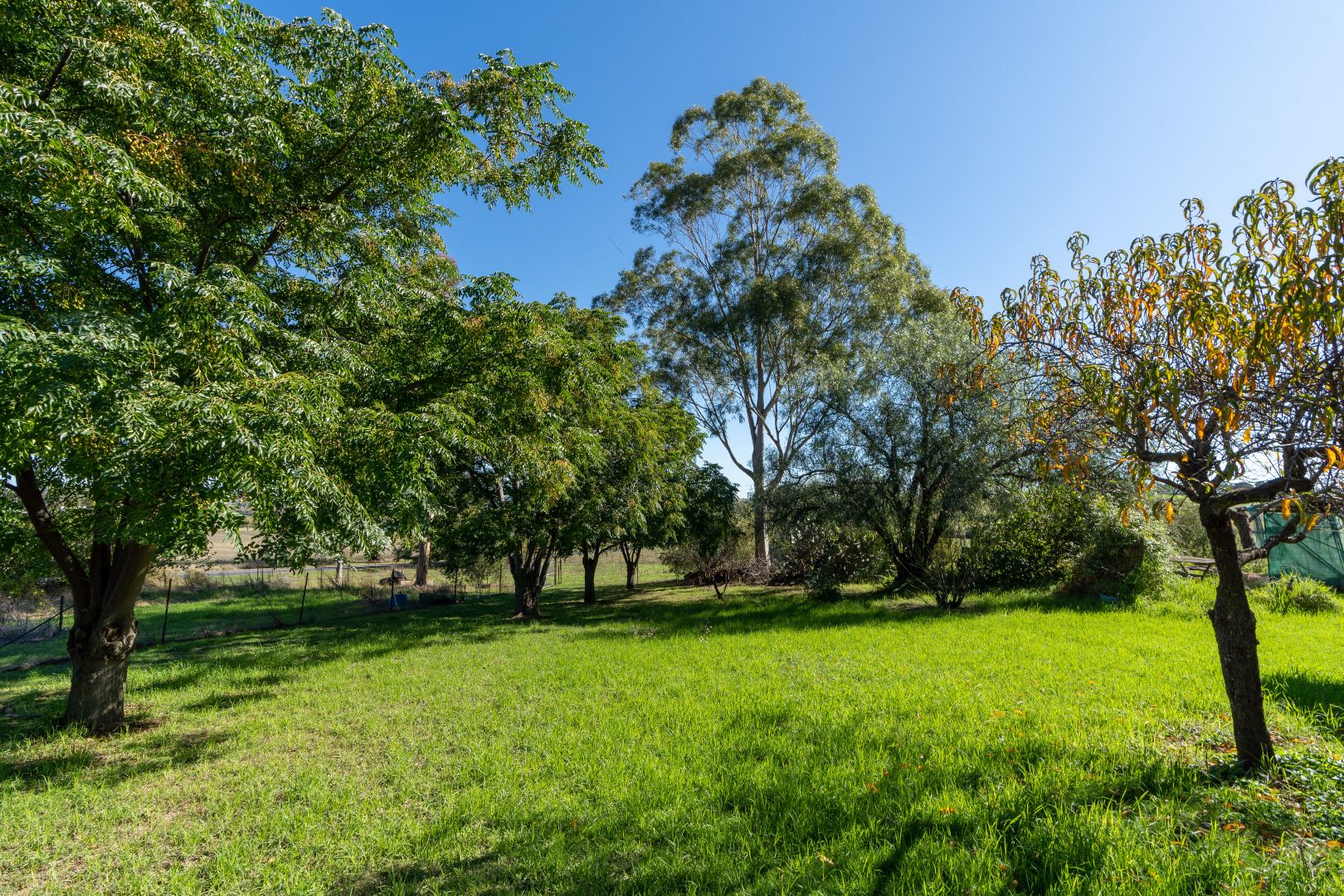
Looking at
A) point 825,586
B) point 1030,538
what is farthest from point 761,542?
point 1030,538

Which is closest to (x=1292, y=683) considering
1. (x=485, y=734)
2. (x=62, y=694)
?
(x=485, y=734)

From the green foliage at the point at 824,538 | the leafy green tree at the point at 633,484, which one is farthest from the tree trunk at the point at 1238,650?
the green foliage at the point at 824,538

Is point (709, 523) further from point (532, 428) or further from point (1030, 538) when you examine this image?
point (532, 428)

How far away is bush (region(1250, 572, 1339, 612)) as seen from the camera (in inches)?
498

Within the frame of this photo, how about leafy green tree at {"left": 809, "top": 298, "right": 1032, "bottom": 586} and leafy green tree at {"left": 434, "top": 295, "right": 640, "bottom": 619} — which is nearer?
leafy green tree at {"left": 434, "top": 295, "right": 640, "bottom": 619}

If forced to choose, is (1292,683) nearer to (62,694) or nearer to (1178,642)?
(1178,642)

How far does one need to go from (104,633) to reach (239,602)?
67.9ft

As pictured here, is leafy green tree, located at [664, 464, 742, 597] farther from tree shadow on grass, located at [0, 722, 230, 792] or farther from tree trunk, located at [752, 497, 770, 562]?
tree shadow on grass, located at [0, 722, 230, 792]

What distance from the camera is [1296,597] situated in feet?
42.5

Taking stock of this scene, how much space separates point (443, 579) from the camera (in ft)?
115

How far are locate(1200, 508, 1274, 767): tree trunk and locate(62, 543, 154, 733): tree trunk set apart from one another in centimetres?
1053

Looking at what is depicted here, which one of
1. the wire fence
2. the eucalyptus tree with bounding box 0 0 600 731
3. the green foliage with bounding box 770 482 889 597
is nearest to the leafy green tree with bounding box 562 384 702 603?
the green foliage with bounding box 770 482 889 597

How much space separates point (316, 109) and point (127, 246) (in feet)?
8.04

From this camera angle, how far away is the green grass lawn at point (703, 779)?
353cm
